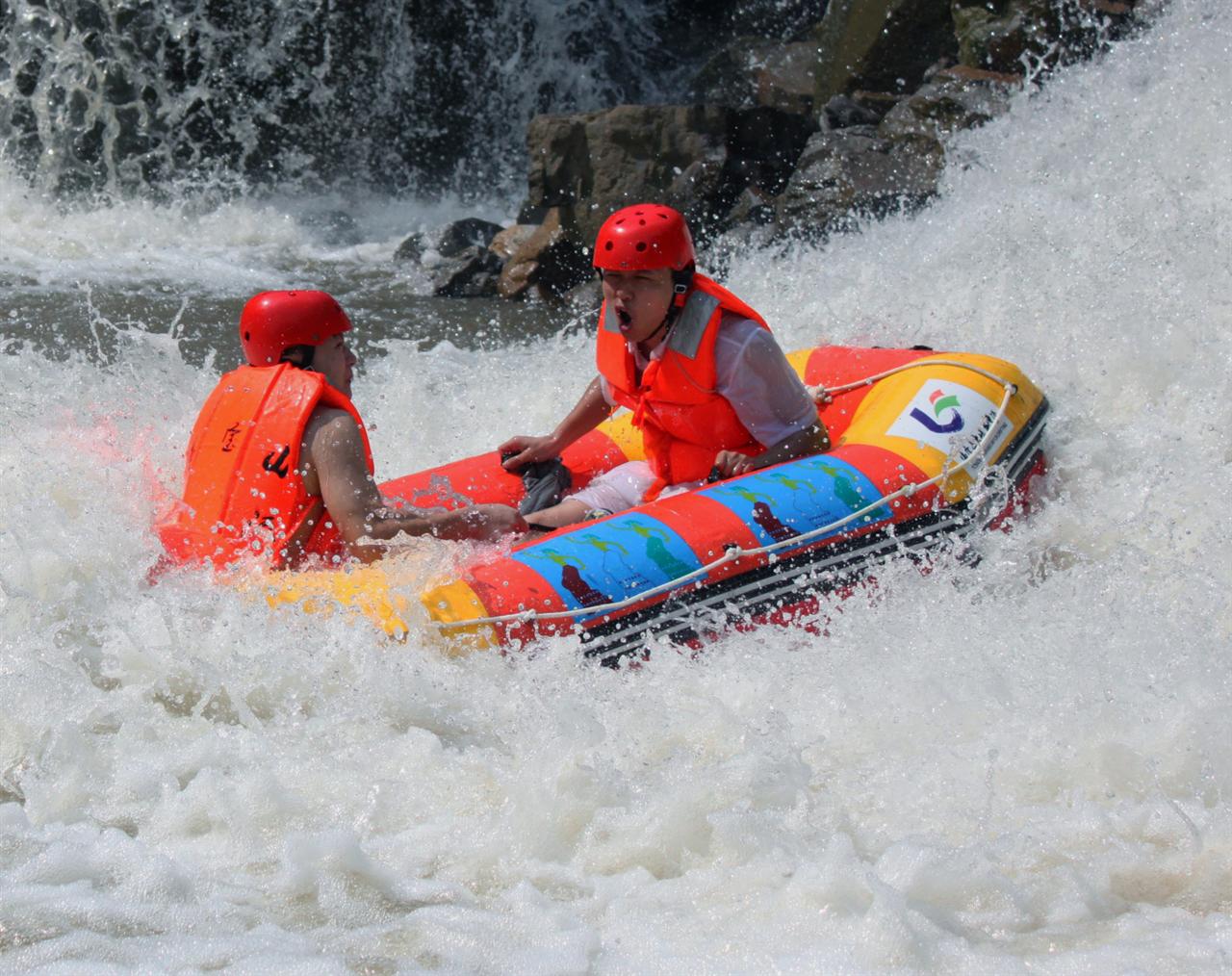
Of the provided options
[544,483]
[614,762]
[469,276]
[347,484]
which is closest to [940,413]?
[544,483]

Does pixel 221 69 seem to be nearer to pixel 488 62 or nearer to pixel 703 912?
pixel 488 62

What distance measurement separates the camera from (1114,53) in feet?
32.0

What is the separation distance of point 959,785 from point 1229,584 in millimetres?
1868

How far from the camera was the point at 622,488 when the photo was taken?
5.02 metres

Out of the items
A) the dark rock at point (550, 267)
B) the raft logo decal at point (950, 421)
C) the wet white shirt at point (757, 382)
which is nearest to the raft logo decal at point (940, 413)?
the raft logo decal at point (950, 421)

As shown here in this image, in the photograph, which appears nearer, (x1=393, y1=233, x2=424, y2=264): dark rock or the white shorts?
the white shorts

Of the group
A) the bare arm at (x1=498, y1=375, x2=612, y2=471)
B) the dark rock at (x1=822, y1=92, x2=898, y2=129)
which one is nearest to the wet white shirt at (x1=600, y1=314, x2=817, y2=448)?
the bare arm at (x1=498, y1=375, x2=612, y2=471)

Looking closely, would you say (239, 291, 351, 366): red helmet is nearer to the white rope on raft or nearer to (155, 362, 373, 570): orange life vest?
(155, 362, 373, 570): orange life vest

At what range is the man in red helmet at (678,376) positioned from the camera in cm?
457

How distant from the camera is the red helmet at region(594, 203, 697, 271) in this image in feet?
14.8

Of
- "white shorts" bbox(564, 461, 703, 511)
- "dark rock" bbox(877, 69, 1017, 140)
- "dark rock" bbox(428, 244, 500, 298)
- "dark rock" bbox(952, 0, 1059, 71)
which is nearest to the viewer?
"white shorts" bbox(564, 461, 703, 511)

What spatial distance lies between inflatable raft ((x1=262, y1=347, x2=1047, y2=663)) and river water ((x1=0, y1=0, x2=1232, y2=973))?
0.11 meters

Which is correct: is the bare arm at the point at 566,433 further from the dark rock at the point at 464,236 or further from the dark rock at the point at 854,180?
the dark rock at the point at 464,236

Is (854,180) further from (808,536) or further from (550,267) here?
(808,536)
